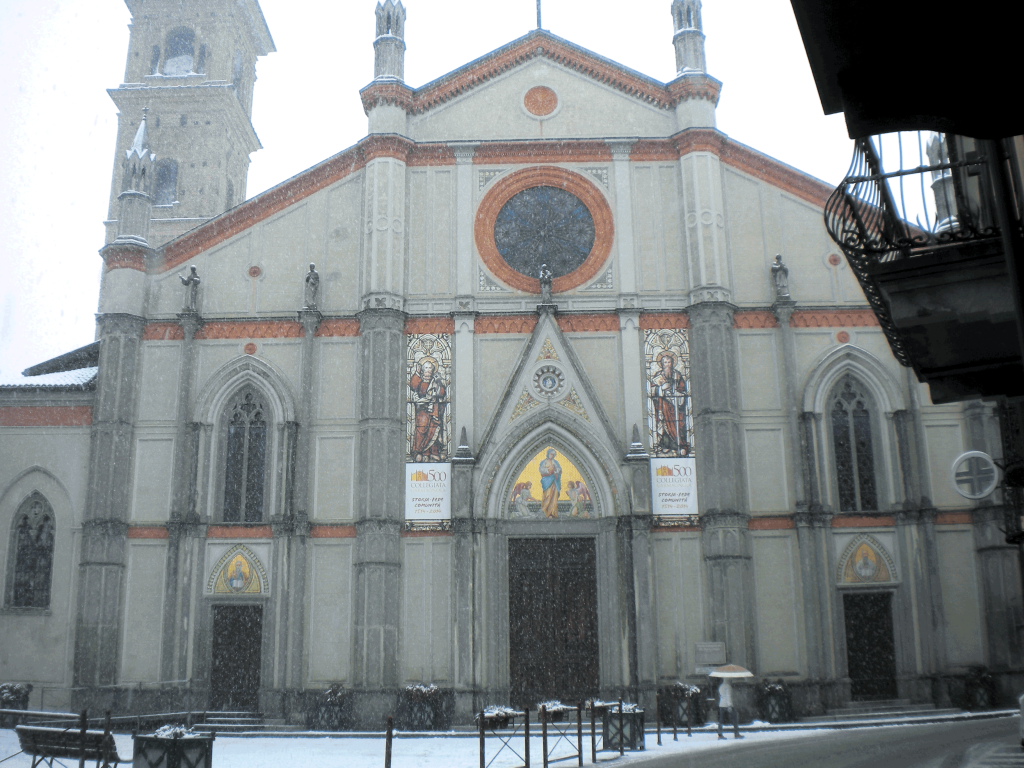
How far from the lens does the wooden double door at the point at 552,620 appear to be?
954 inches

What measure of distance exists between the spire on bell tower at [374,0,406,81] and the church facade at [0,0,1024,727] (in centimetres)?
14

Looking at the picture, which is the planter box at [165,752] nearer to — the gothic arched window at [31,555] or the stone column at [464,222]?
the gothic arched window at [31,555]

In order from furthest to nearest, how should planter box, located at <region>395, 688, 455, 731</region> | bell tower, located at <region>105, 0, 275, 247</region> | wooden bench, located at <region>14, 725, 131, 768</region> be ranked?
bell tower, located at <region>105, 0, 275, 247</region> → planter box, located at <region>395, 688, 455, 731</region> → wooden bench, located at <region>14, 725, 131, 768</region>

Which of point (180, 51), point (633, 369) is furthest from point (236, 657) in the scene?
point (180, 51)

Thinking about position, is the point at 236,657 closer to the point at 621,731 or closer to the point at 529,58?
the point at 621,731

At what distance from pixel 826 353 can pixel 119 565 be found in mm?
18707

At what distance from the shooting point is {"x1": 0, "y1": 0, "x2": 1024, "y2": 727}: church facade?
942 inches

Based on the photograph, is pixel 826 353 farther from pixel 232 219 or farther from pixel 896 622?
pixel 232 219

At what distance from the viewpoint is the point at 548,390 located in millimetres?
25406

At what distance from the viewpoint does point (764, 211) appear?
2678 cm

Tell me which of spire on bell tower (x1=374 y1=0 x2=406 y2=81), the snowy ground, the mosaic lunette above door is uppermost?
spire on bell tower (x1=374 y1=0 x2=406 y2=81)

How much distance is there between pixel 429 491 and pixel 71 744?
11654 millimetres

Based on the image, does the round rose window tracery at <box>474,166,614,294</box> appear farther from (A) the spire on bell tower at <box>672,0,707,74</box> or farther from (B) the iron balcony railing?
(B) the iron balcony railing

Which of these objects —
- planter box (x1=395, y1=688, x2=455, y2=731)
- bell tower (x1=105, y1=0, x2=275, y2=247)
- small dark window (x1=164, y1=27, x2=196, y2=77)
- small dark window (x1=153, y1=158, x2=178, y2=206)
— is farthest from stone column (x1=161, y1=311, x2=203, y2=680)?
small dark window (x1=164, y1=27, x2=196, y2=77)
